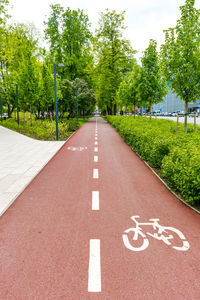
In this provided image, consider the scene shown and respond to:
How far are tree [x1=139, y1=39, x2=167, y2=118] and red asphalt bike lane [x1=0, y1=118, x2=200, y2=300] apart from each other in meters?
15.4

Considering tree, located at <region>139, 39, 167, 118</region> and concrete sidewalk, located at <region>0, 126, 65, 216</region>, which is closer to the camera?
concrete sidewalk, located at <region>0, 126, 65, 216</region>

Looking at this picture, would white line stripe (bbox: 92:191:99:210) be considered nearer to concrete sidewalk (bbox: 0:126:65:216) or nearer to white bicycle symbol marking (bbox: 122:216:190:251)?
white bicycle symbol marking (bbox: 122:216:190:251)

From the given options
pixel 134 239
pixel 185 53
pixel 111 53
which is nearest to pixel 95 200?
pixel 134 239

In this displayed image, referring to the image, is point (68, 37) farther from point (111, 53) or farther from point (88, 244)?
point (88, 244)

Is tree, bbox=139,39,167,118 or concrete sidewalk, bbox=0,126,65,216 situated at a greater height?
tree, bbox=139,39,167,118

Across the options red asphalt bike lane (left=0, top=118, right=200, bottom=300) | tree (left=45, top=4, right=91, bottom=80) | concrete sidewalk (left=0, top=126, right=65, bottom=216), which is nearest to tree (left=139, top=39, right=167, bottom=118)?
concrete sidewalk (left=0, top=126, right=65, bottom=216)

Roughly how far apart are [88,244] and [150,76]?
19.2 meters

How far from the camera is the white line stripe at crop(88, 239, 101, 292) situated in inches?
105

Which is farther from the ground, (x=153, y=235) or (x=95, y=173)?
(x=95, y=173)

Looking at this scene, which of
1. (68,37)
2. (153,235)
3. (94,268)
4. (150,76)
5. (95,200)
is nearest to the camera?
(94,268)

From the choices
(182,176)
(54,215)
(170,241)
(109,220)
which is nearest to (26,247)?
(54,215)

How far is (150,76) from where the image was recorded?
66.3 ft

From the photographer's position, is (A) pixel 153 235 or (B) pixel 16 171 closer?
(A) pixel 153 235

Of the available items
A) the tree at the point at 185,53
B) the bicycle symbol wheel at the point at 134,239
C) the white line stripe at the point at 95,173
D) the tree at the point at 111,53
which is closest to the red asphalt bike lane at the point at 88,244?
the bicycle symbol wheel at the point at 134,239
